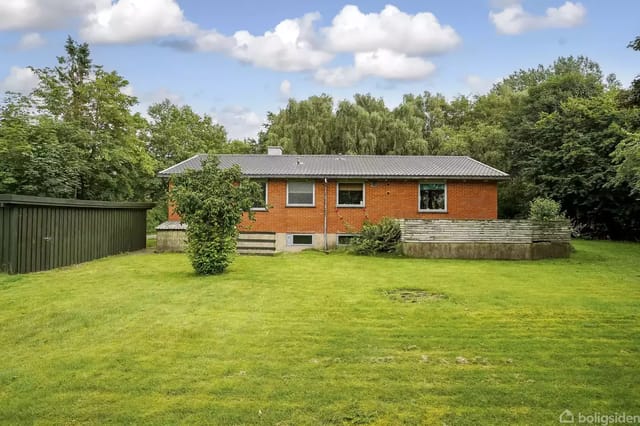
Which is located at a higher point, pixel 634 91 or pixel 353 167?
pixel 353 167

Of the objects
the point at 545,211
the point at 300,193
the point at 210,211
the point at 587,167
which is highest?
the point at 587,167

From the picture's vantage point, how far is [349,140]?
27.6 m

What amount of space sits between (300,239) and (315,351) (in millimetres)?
12385

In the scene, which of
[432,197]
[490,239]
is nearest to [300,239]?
[432,197]

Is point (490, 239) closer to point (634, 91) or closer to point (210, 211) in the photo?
point (634, 91)

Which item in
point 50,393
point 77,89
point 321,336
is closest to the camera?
point 50,393

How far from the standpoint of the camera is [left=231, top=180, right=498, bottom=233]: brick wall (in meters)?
17.1

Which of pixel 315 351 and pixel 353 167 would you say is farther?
pixel 353 167

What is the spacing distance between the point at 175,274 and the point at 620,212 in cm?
2059

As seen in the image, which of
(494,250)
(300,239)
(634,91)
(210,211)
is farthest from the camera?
(300,239)

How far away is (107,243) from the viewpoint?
48.6 ft

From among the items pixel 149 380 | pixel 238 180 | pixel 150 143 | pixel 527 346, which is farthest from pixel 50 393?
pixel 150 143

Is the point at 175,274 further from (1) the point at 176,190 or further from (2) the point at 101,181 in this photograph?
(2) the point at 101,181

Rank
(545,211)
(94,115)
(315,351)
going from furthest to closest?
(94,115), (545,211), (315,351)
